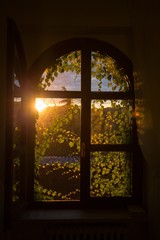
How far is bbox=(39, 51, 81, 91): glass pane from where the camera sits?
3.16 meters

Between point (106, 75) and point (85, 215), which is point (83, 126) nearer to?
point (106, 75)

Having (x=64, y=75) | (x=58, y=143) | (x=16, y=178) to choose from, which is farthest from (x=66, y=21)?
(x=16, y=178)

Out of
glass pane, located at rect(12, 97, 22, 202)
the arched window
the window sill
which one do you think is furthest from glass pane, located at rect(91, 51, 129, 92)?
the window sill

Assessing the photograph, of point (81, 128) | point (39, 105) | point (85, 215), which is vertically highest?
point (39, 105)

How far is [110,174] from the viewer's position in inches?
127

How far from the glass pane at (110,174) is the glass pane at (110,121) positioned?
154 mm

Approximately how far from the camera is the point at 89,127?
3143mm

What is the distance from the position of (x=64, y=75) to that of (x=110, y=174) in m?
A: 1.13

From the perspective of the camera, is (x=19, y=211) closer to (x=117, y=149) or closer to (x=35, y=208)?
(x=35, y=208)

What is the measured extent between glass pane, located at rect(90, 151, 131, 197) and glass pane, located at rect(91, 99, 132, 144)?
154 millimetres
